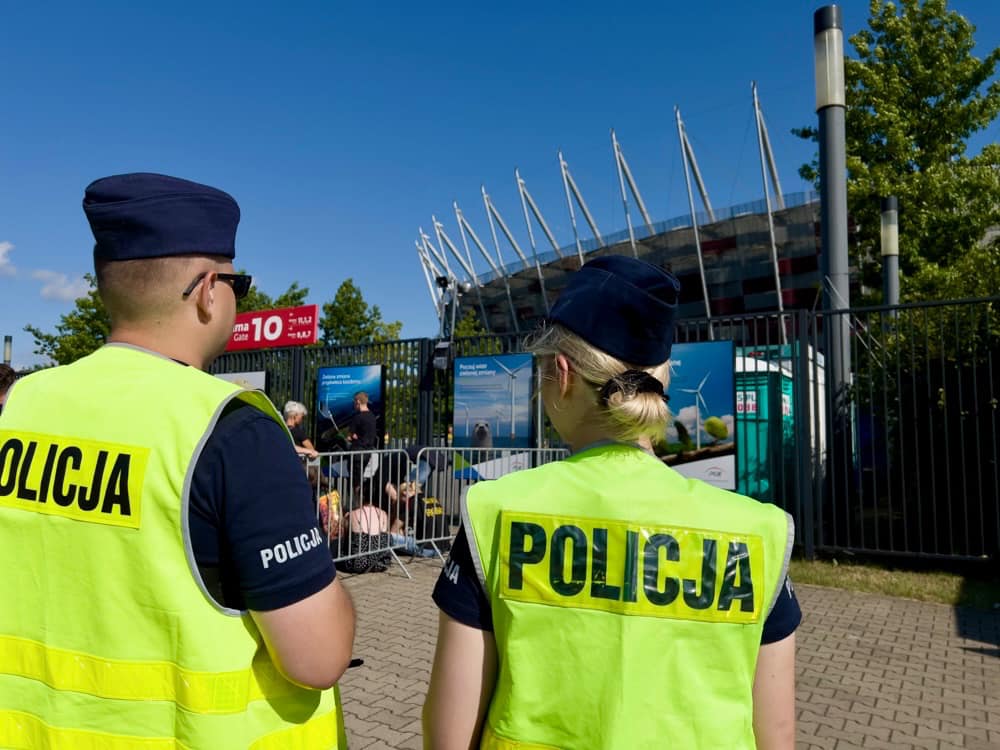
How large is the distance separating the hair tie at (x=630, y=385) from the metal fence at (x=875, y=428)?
785 centimetres

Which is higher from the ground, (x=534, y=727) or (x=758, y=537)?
(x=758, y=537)

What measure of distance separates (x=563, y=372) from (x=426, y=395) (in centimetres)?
1118

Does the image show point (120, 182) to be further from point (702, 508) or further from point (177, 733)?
point (702, 508)

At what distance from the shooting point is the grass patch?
7398 millimetres

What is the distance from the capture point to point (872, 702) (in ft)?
15.3

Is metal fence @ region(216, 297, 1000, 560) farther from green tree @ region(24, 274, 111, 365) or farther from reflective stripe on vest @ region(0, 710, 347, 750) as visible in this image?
green tree @ region(24, 274, 111, 365)

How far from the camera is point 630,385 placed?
55.7 inches

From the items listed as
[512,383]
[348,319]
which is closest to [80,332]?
[348,319]

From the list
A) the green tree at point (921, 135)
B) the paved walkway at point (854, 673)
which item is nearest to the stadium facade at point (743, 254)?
the green tree at point (921, 135)

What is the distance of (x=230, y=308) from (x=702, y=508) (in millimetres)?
1117

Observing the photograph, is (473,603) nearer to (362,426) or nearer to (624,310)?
(624,310)

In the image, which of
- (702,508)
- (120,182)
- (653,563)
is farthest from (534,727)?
(120,182)

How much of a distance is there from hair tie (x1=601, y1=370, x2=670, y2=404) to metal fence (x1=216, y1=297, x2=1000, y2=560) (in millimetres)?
7850

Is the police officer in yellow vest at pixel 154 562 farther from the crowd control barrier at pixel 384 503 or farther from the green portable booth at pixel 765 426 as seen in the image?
the green portable booth at pixel 765 426
